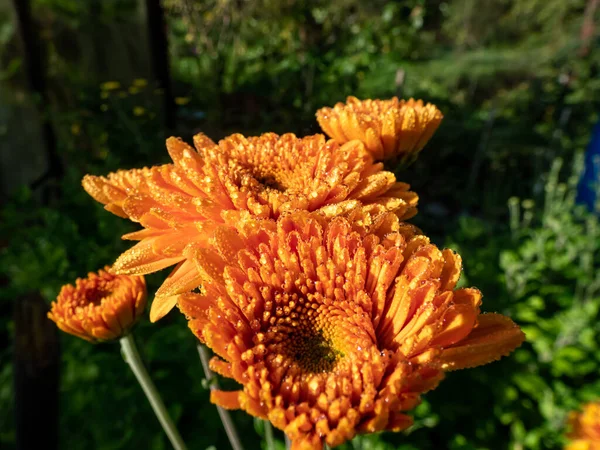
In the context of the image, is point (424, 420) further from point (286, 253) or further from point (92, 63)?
point (92, 63)

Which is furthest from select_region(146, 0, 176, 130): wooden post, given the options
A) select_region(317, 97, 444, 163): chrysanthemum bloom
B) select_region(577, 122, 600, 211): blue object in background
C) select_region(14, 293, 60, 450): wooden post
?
select_region(577, 122, 600, 211): blue object in background

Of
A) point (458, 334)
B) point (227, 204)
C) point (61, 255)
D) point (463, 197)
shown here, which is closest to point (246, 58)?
point (61, 255)

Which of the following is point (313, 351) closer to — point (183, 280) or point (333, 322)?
point (333, 322)

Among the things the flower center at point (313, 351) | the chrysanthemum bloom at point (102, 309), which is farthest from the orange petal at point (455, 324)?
the chrysanthemum bloom at point (102, 309)

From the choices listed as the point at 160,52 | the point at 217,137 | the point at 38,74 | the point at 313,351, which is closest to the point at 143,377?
the point at 313,351

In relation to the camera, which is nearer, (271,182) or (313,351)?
(313,351)

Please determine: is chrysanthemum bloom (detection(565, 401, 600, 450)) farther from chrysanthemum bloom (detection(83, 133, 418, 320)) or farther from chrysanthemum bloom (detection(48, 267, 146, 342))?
chrysanthemum bloom (detection(48, 267, 146, 342))

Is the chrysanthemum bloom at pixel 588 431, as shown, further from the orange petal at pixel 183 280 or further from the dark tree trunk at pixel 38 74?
the dark tree trunk at pixel 38 74
